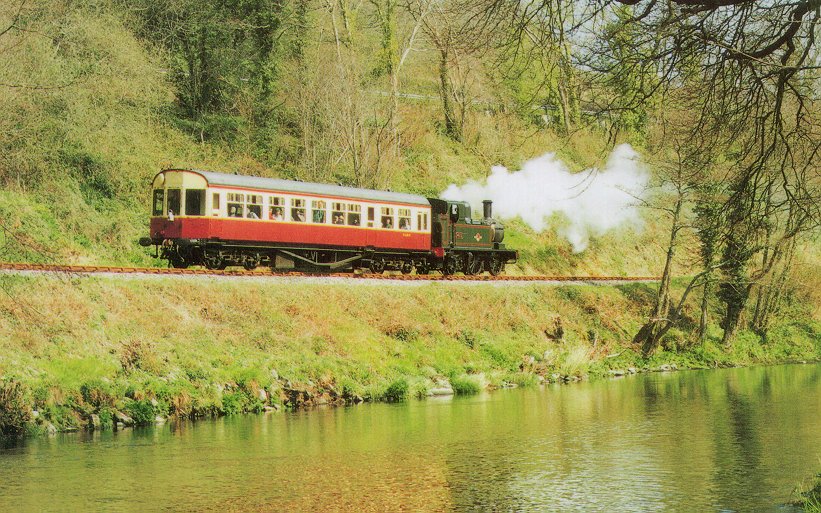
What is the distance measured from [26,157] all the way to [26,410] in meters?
18.1

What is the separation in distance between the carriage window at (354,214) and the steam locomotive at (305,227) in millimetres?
35

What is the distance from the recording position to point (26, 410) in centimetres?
2052

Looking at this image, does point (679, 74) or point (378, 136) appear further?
point (378, 136)

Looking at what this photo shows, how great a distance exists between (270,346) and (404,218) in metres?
11.2

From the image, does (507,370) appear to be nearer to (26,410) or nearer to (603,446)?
(603,446)

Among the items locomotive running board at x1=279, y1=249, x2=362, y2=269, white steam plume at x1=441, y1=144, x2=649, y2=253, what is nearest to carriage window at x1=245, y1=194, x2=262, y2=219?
locomotive running board at x1=279, y1=249, x2=362, y2=269

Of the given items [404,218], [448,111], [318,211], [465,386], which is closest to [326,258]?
[318,211]

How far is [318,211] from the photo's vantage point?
1324 inches

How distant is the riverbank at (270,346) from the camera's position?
72.9 feet

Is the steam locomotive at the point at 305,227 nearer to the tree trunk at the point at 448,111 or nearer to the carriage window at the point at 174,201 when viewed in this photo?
the carriage window at the point at 174,201

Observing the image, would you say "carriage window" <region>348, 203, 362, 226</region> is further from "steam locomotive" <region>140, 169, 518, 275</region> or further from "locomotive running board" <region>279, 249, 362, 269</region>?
"locomotive running board" <region>279, 249, 362, 269</region>

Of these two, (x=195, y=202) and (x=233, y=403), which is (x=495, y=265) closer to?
(x=195, y=202)

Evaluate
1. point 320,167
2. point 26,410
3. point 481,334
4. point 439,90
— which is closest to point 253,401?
point 26,410

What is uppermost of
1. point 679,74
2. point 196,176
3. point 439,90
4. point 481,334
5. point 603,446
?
point 439,90
